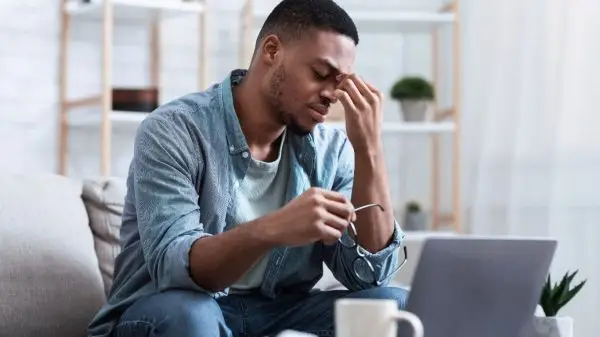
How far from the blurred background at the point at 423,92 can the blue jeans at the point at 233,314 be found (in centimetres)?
136

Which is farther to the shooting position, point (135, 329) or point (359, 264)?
point (359, 264)

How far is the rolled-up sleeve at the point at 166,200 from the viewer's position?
1902 millimetres

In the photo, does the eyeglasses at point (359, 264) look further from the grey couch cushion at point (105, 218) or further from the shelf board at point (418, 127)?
the shelf board at point (418, 127)

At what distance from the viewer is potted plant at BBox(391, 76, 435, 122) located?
12.3 ft

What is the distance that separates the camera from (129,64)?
3.80 m

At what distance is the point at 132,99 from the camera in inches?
138

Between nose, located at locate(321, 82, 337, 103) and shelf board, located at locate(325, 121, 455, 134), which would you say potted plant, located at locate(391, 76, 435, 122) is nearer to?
shelf board, located at locate(325, 121, 455, 134)

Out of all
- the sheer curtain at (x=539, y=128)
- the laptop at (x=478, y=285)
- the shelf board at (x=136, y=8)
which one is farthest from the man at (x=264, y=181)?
the shelf board at (x=136, y=8)

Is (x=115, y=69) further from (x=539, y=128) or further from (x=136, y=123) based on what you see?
(x=539, y=128)

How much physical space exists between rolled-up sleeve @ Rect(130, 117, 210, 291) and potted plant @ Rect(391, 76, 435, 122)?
1.79 meters

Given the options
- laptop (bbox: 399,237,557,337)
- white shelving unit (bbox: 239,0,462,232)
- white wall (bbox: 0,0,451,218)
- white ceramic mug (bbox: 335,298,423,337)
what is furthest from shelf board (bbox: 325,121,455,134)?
white ceramic mug (bbox: 335,298,423,337)

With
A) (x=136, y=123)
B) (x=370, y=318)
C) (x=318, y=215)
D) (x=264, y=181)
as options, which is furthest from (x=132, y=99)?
(x=370, y=318)

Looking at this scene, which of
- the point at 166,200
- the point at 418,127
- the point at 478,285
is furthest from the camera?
the point at 418,127

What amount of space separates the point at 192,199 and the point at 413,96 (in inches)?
74.1
